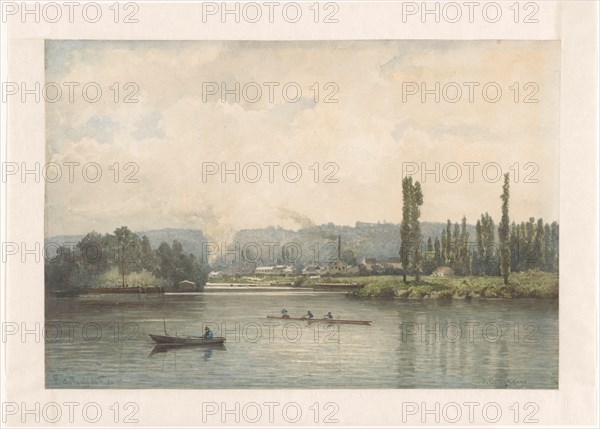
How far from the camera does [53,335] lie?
5594 millimetres

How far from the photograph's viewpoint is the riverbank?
560 cm

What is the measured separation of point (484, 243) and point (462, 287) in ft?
1.03

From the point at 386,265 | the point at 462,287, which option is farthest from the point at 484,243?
the point at 386,265

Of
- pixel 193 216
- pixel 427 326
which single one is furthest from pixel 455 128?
pixel 193 216

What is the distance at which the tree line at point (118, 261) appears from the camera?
559 cm

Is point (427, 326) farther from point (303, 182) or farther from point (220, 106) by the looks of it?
point (220, 106)

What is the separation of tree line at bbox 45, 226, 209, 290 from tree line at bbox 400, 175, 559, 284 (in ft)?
4.39

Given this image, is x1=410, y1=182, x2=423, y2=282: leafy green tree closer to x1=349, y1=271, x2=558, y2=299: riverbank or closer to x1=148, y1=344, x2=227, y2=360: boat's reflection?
x1=349, y1=271, x2=558, y2=299: riverbank

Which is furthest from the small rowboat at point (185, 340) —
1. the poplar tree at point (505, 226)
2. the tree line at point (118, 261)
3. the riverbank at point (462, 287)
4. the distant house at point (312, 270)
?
the poplar tree at point (505, 226)

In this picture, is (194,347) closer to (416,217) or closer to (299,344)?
(299,344)

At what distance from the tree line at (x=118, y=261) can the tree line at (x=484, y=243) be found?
52.7 inches

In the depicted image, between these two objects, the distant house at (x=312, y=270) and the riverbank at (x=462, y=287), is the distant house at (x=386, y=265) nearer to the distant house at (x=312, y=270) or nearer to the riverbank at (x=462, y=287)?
the riverbank at (x=462, y=287)
